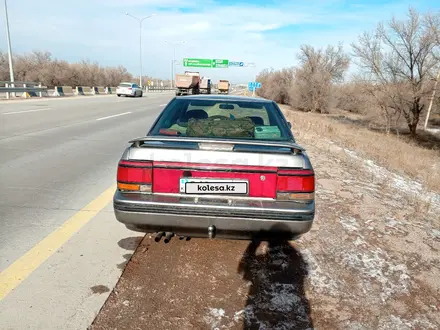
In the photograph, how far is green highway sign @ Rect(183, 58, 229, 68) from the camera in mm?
60625

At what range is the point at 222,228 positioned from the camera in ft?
8.70

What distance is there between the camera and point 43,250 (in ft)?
10.2

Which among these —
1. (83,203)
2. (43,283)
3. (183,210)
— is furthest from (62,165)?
(183,210)

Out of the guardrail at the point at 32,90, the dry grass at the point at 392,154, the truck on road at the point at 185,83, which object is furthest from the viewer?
the truck on road at the point at 185,83

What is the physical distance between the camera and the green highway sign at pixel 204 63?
60.6m

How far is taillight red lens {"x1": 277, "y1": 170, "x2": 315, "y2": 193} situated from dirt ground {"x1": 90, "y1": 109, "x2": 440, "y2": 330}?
814 mm

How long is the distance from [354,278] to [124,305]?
2.00m

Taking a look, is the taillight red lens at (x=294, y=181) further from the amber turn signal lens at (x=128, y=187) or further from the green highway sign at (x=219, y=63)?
the green highway sign at (x=219, y=63)

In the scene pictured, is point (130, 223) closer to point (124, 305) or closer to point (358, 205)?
point (124, 305)

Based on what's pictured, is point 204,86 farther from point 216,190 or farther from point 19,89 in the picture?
point 216,190

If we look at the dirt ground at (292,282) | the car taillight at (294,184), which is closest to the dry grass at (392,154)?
the dirt ground at (292,282)

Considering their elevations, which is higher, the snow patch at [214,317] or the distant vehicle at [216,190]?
the distant vehicle at [216,190]

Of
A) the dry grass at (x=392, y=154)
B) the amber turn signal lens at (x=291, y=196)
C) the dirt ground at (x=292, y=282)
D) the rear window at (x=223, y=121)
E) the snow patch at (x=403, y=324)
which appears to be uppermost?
the rear window at (x=223, y=121)

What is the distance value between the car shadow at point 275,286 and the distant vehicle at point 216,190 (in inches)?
9.9
